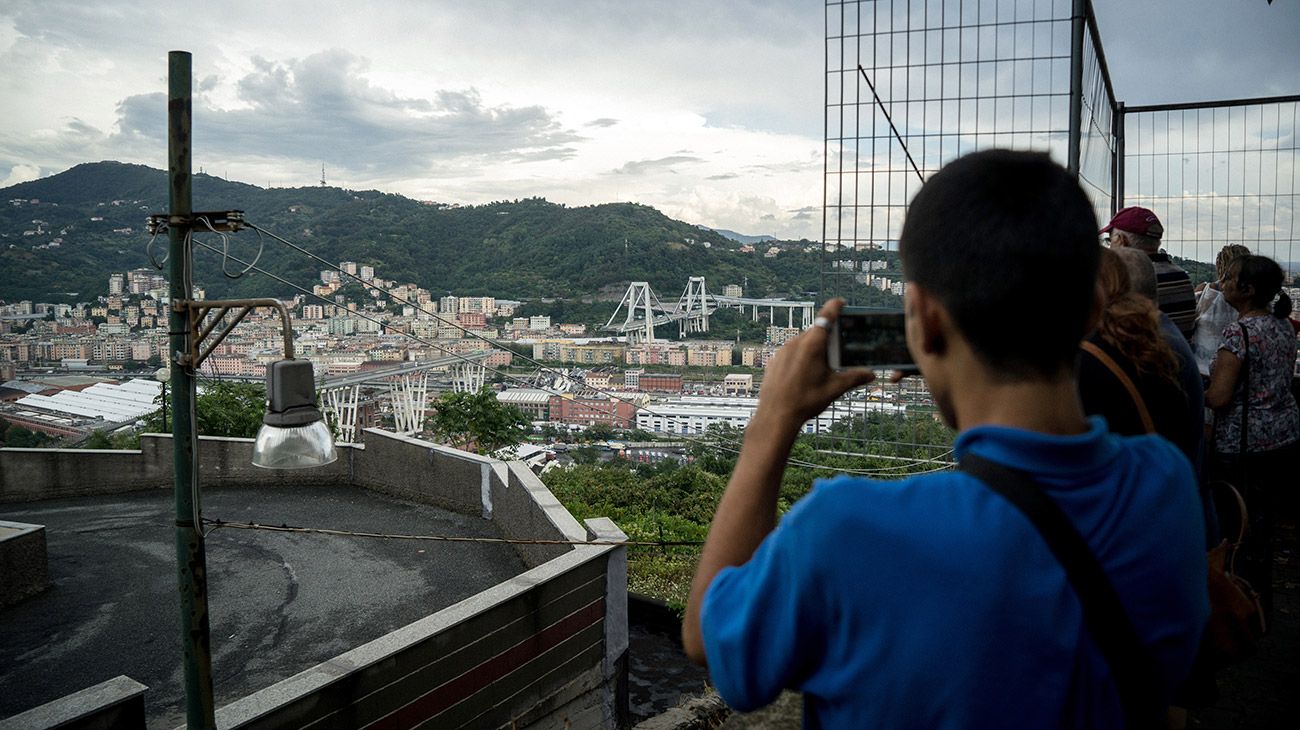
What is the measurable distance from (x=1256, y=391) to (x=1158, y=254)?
1.85 ft

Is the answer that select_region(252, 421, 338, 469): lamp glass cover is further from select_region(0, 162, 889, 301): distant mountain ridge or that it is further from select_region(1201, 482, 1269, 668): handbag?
select_region(0, 162, 889, 301): distant mountain ridge

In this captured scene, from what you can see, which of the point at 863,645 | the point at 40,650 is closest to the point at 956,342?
the point at 863,645

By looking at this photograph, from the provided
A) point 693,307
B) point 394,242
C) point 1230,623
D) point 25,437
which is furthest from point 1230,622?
point 394,242

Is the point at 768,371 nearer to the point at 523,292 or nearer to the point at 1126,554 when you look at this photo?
the point at 1126,554

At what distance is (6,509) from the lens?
28.7 feet

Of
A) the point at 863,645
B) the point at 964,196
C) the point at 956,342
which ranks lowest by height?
the point at 863,645

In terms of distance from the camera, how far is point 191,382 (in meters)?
2.78

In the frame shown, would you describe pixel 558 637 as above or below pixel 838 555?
below

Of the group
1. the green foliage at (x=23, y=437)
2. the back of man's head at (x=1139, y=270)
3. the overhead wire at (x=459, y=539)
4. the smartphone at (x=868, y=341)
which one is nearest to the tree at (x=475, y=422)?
the green foliage at (x=23, y=437)

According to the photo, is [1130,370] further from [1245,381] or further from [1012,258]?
[1245,381]

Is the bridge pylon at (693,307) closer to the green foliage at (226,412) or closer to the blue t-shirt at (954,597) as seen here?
the green foliage at (226,412)

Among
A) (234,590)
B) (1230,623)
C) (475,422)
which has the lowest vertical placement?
(234,590)

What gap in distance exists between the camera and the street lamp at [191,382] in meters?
2.67

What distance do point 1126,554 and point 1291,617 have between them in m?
3.67
